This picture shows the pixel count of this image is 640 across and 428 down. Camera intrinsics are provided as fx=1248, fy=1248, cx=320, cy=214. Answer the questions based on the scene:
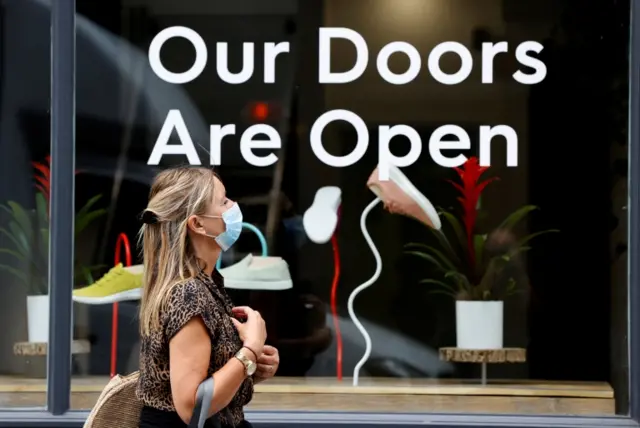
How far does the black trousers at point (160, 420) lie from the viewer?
323cm

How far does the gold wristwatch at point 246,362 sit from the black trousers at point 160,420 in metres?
0.17

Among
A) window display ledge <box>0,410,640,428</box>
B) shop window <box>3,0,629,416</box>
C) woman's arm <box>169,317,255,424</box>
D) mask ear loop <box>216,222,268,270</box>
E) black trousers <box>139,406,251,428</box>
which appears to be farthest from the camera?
mask ear loop <box>216,222,268,270</box>

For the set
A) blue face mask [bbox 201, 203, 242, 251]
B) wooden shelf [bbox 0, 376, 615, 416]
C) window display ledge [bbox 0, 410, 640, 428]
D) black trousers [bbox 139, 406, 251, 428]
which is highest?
blue face mask [bbox 201, 203, 242, 251]

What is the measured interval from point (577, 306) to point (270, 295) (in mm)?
1460

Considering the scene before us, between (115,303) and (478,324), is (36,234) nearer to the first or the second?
(115,303)

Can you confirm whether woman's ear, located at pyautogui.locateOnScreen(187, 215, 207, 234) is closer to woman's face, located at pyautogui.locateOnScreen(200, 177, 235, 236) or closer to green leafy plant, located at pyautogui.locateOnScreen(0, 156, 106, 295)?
woman's face, located at pyautogui.locateOnScreen(200, 177, 235, 236)

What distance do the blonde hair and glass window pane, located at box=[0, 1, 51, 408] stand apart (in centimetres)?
281

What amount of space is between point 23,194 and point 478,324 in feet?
7.55

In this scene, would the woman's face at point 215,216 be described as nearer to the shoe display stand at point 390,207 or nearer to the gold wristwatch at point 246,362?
the gold wristwatch at point 246,362

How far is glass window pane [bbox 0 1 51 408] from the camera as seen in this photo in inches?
238

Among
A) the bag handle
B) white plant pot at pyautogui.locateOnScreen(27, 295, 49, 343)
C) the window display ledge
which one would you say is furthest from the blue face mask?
white plant pot at pyautogui.locateOnScreen(27, 295, 49, 343)

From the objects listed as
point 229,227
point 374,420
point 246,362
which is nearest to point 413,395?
point 374,420

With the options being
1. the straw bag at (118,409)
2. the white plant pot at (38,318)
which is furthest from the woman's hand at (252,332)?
the white plant pot at (38,318)

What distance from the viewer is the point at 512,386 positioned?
5867 millimetres
